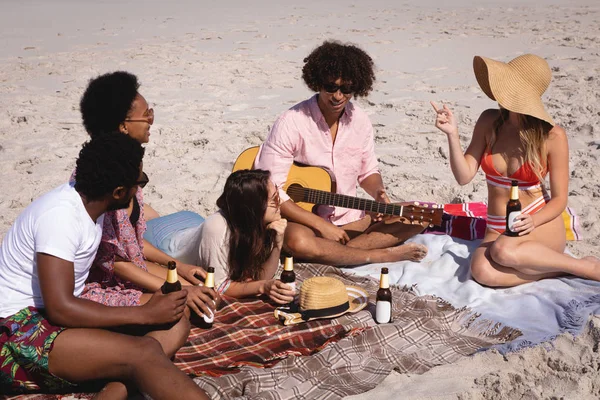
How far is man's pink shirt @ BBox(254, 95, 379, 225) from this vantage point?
573 centimetres

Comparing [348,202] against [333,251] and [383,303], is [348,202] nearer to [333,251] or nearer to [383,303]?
[333,251]

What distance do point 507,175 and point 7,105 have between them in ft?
21.5

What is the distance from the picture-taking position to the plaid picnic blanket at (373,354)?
13.0ft

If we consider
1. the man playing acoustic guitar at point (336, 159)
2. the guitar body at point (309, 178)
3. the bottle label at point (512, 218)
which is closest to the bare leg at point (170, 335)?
the man playing acoustic guitar at point (336, 159)

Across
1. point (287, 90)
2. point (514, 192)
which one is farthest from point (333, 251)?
point (287, 90)

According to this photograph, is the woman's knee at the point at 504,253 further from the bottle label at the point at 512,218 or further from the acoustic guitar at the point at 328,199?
the acoustic guitar at the point at 328,199

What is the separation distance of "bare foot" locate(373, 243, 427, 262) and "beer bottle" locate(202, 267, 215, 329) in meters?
1.66

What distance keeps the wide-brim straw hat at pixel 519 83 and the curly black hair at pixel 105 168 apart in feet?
8.73

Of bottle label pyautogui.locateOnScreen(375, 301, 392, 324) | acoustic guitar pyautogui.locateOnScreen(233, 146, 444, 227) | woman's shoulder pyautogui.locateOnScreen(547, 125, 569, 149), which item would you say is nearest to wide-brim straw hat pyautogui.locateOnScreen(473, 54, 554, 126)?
woman's shoulder pyautogui.locateOnScreen(547, 125, 569, 149)

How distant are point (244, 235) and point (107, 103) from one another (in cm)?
118

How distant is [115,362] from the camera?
11.6 feet

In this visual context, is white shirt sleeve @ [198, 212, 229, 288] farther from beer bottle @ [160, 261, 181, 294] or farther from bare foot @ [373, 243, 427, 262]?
bare foot @ [373, 243, 427, 262]

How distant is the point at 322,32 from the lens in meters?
13.6

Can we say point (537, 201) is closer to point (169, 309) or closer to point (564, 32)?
point (169, 309)
